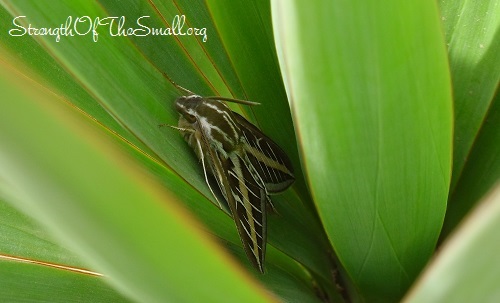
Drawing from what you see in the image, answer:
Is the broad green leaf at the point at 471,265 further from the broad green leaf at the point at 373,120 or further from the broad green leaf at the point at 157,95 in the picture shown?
the broad green leaf at the point at 157,95

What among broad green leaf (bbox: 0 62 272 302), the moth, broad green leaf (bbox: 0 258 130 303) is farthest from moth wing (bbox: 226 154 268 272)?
broad green leaf (bbox: 0 62 272 302)

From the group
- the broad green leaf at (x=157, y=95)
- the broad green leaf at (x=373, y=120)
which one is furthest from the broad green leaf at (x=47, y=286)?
the broad green leaf at (x=373, y=120)

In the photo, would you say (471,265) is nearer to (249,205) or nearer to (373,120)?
(373,120)

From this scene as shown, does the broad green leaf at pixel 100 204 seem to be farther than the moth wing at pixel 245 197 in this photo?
No

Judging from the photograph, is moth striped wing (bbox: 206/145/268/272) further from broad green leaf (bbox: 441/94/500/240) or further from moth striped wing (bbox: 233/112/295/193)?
broad green leaf (bbox: 441/94/500/240)

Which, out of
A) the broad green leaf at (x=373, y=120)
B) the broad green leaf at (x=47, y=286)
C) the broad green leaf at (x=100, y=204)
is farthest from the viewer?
the broad green leaf at (x=47, y=286)

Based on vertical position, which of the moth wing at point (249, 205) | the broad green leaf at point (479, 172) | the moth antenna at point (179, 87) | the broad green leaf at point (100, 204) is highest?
the moth antenna at point (179, 87)
